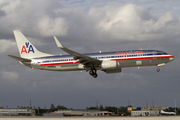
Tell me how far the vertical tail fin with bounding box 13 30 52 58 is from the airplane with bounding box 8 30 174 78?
1504 mm

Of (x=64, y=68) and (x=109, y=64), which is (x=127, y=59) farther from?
(x=64, y=68)

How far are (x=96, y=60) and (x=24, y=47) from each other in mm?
20958

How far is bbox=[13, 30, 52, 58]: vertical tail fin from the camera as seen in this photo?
6312 centimetres

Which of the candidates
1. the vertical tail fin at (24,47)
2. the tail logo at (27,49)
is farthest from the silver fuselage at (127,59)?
the tail logo at (27,49)

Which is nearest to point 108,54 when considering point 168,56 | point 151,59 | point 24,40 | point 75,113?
point 151,59

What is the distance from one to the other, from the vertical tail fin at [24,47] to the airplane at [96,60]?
150 cm

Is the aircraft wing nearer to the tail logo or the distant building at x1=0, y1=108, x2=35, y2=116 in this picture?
the tail logo

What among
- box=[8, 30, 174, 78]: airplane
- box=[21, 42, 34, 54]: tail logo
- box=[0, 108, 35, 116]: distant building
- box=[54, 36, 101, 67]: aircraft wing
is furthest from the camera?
box=[0, 108, 35, 116]: distant building

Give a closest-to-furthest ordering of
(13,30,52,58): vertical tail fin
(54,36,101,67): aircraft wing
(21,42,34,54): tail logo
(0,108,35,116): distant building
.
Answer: (54,36,101,67): aircraft wing, (13,30,52,58): vertical tail fin, (21,42,34,54): tail logo, (0,108,35,116): distant building

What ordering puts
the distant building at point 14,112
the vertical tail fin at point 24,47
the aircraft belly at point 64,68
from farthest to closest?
the distant building at point 14,112 → the vertical tail fin at point 24,47 → the aircraft belly at point 64,68

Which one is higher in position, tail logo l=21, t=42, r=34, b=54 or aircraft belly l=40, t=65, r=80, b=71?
tail logo l=21, t=42, r=34, b=54

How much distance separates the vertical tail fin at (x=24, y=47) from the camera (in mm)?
63125

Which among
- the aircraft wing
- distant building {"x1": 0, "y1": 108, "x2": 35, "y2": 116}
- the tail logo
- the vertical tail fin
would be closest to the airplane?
the aircraft wing

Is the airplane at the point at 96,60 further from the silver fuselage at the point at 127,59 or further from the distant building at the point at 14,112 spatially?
the distant building at the point at 14,112
